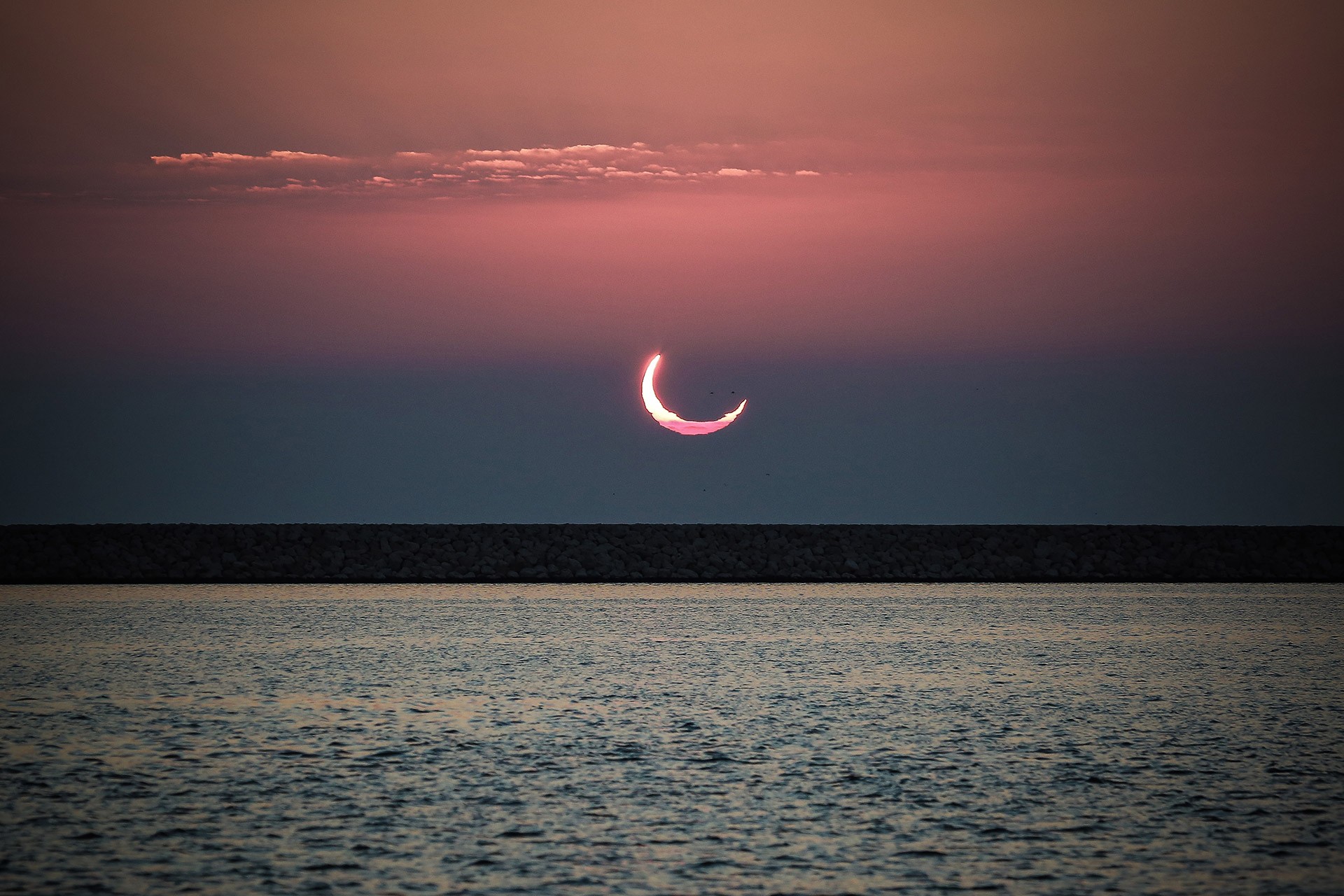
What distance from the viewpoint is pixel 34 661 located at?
82.3 feet

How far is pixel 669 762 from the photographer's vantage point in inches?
583

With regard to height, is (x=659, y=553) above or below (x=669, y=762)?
above

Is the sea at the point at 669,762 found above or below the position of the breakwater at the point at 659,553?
below

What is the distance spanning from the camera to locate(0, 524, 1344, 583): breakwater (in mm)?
56375

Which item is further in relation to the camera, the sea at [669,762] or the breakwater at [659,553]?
the breakwater at [659,553]

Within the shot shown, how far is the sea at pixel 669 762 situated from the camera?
34.1 ft

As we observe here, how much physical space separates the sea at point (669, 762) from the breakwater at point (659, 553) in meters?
24.8

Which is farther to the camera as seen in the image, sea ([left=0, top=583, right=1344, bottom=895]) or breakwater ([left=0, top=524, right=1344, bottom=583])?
breakwater ([left=0, top=524, right=1344, bottom=583])

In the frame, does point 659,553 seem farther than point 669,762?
Yes

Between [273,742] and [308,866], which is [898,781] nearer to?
[308,866]

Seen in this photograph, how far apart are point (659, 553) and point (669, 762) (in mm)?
43679

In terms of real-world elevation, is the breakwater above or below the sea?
above

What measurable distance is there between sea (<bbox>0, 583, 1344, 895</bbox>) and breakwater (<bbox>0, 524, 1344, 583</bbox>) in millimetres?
24793

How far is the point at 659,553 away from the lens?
Result: 5847 cm
